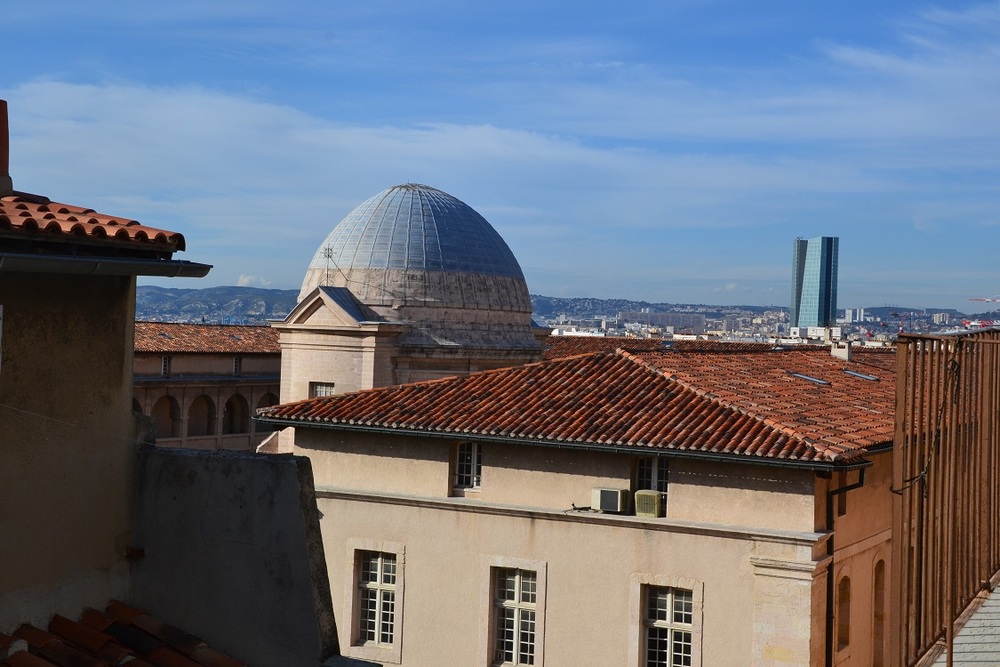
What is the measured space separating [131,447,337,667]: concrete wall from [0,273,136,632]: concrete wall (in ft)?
0.76

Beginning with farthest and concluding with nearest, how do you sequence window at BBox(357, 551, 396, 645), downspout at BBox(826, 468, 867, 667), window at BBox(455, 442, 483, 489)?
window at BBox(357, 551, 396, 645) < window at BBox(455, 442, 483, 489) < downspout at BBox(826, 468, 867, 667)

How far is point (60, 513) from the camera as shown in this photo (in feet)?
27.1

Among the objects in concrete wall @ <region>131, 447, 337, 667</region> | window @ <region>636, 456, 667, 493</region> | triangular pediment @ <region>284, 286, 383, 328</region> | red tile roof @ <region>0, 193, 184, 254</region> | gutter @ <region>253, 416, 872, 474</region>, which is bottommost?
window @ <region>636, 456, 667, 493</region>

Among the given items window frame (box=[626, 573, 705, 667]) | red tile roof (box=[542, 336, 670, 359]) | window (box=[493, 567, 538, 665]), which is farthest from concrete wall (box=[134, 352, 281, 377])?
window frame (box=[626, 573, 705, 667])

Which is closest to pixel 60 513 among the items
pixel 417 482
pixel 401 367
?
pixel 417 482

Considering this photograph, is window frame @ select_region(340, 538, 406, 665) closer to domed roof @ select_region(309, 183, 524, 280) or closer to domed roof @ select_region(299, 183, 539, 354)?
domed roof @ select_region(299, 183, 539, 354)

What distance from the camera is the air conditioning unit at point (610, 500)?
21.8m

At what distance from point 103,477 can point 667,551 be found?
14.3 meters

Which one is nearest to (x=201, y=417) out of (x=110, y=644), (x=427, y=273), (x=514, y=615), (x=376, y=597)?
(x=427, y=273)

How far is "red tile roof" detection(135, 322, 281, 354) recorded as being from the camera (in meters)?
59.2

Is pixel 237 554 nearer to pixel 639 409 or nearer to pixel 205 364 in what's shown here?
pixel 639 409

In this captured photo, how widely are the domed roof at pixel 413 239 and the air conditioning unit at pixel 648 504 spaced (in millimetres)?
19450

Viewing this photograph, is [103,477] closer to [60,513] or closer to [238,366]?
[60,513]

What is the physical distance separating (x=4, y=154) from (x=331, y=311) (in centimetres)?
2963
